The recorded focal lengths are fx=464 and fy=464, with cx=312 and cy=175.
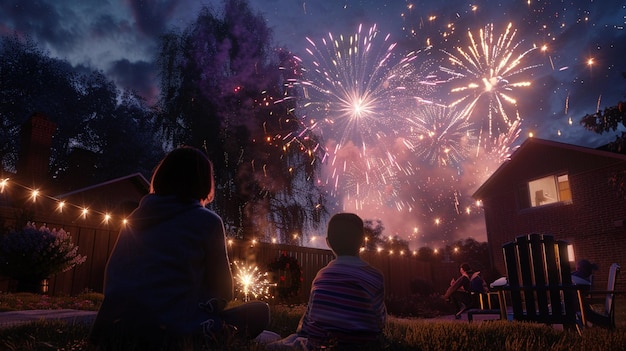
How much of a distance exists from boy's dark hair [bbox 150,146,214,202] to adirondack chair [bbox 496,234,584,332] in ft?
16.7

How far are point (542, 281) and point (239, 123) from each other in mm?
17276

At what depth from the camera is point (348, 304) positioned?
348 cm

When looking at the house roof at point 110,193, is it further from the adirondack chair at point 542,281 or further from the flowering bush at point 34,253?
the adirondack chair at point 542,281

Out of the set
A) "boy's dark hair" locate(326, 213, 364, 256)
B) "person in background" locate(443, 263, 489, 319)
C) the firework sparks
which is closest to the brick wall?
"person in background" locate(443, 263, 489, 319)

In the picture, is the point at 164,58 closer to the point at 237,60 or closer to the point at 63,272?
the point at 237,60

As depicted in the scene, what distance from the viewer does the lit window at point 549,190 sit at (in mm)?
19781

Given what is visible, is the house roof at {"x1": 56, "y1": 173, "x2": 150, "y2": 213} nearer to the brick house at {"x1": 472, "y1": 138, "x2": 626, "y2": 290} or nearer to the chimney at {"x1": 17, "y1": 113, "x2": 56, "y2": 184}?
the chimney at {"x1": 17, "y1": 113, "x2": 56, "y2": 184}

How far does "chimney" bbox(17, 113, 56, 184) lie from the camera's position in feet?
57.8

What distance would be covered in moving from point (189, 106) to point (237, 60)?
3.58 metres

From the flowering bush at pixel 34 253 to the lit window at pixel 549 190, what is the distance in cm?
1848

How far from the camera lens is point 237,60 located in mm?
23406

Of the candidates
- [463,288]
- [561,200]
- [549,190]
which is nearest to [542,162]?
[549,190]

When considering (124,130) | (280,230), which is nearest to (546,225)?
(280,230)

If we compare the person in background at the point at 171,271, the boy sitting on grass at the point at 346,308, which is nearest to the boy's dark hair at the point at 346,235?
the boy sitting on grass at the point at 346,308
